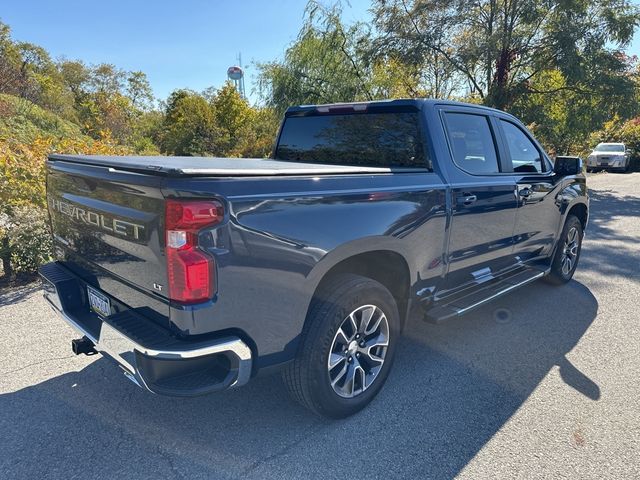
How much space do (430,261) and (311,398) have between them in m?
1.27

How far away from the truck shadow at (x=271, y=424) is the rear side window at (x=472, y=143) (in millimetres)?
1545

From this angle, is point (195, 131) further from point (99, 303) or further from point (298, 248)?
point (298, 248)

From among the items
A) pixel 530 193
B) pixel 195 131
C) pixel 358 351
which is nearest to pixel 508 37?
pixel 530 193

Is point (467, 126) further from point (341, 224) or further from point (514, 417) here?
point (514, 417)

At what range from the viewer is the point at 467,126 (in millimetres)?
3541

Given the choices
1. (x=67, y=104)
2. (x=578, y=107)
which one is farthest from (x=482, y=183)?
(x=67, y=104)

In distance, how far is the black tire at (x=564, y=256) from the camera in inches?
191

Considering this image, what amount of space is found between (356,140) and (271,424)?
2.24 metres

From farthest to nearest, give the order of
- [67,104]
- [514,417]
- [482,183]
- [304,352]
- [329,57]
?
[67,104], [329,57], [482,183], [514,417], [304,352]

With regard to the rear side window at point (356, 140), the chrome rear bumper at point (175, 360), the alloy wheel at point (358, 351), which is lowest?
the alloy wheel at point (358, 351)

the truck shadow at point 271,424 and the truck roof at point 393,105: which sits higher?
the truck roof at point 393,105

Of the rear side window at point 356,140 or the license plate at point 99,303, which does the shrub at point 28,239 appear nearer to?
the license plate at point 99,303

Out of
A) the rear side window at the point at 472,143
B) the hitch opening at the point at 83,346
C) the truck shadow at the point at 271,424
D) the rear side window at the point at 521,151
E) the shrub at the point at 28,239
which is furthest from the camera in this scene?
the shrub at the point at 28,239

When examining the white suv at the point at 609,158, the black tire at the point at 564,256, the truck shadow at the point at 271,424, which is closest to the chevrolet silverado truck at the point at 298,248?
the truck shadow at the point at 271,424
